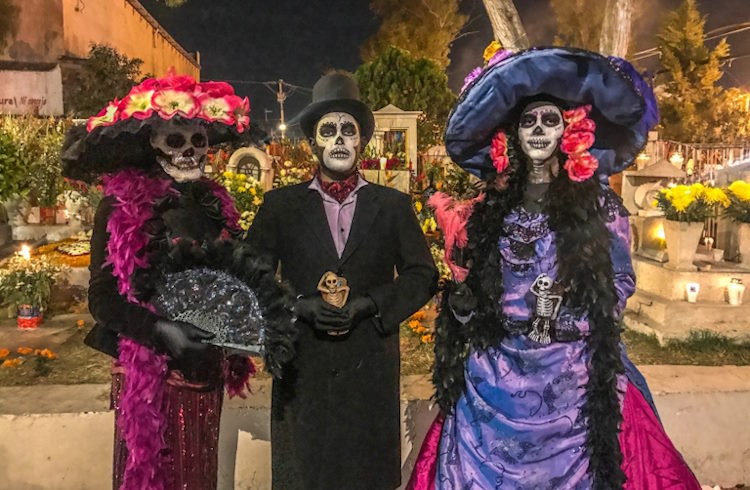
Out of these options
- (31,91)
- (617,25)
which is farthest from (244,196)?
(31,91)

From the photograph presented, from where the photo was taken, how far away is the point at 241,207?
25.2 feet

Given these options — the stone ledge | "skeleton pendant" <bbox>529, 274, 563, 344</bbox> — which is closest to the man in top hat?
"skeleton pendant" <bbox>529, 274, 563, 344</bbox>

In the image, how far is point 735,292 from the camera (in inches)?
229

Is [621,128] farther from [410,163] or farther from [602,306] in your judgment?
[410,163]

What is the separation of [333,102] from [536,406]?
1.43 m

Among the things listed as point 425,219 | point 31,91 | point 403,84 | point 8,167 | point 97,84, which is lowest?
point 425,219

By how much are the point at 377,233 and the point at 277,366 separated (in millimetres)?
749

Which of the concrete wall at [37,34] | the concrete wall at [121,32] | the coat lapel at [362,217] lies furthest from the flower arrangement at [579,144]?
the concrete wall at [121,32]

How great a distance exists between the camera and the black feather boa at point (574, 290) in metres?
2.37

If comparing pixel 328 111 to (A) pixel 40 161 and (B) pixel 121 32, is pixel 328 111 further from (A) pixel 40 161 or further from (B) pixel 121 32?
(B) pixel 121 32

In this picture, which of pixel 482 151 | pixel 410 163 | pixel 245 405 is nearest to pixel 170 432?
pixel 245 405

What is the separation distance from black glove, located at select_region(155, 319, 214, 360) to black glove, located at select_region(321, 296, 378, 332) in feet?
1.51

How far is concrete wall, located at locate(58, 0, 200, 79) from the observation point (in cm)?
1839

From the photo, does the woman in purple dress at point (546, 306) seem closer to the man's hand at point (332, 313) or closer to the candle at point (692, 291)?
the man's hand at point (332, 313)
